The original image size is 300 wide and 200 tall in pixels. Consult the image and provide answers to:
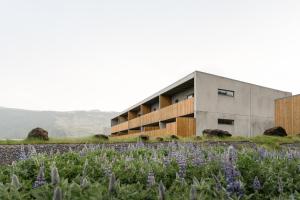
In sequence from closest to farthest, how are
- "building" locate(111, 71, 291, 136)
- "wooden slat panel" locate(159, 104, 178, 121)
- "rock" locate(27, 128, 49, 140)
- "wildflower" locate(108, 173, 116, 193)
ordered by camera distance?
"wildflower" locate(108, 173, 116, 193) → "rock" locate(27, 128, 49, 140) → "building" locate(111, 71, 291, 136) → "wooden slat panel" locate(159, 104, 178, 121)

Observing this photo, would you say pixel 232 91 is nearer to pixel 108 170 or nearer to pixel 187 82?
pixel 187 82

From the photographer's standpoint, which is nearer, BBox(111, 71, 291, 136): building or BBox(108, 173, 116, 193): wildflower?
BBox(108, 173, 116, 193): wildflower

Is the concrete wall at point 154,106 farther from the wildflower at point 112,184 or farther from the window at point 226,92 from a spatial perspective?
the wildflower at point 112,184

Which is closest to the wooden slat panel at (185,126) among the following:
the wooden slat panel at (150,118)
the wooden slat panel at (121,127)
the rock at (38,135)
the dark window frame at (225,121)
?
the dark window frame at (225,121)

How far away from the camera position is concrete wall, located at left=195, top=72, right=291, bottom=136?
30094 mm

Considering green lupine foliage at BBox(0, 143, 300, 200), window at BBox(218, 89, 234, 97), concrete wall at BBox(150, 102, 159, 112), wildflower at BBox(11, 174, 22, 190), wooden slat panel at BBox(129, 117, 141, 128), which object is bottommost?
green lupine foliage at BBox(0, 143, 300, 200)

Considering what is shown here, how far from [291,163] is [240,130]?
26755 millimetres

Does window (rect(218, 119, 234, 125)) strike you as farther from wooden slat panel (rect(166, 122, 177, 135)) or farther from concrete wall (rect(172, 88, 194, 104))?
wooden slat panel (rect(166, 122, 177, 135))

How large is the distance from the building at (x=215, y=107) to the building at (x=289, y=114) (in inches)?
130

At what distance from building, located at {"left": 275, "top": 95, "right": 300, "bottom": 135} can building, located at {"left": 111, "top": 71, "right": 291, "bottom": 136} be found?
10.9 feet

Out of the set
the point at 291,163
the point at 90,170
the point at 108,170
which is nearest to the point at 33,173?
the point at 90,170

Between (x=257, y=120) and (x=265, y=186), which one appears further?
(x=257, y=120)

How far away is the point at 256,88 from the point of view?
114ft

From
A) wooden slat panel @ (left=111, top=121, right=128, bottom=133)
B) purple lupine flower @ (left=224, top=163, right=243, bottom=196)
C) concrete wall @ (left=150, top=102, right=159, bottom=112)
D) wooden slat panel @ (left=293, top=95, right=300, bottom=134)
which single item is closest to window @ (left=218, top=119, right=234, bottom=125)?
wooden slat panel @ (left=293, top=95, right=300, bottom=134)
